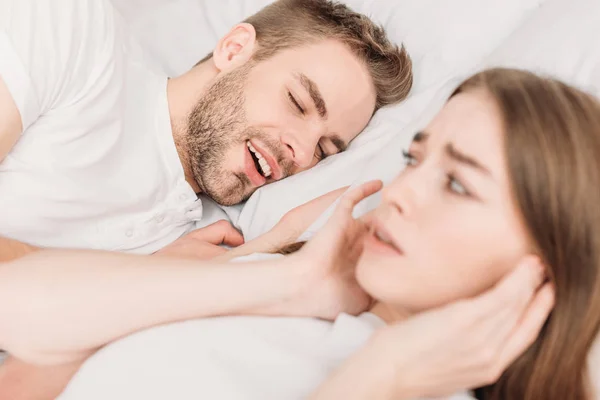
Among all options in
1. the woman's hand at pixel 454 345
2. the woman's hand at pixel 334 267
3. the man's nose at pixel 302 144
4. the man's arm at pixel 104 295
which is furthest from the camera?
the man's nose at pixel 302 144

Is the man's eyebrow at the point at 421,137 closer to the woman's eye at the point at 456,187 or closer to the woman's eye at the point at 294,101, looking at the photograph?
the woman's eye at the point at 456,187

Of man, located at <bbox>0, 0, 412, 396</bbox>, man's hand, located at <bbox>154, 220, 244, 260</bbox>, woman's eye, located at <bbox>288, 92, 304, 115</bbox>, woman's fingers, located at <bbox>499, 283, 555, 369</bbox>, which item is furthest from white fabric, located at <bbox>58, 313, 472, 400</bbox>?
woman's eye, located at <bbox>288, 92, 304, 115</bbox>

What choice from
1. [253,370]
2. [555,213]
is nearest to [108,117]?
[253,370]

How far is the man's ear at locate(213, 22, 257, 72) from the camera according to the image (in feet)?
5.05

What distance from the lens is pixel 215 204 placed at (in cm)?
168

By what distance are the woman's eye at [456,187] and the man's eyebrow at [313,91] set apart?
69 centimetres

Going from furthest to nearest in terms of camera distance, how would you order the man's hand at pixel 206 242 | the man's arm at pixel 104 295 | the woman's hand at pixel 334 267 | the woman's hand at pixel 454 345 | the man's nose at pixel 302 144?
the man's nose at pixel 302 144, the man's hand at pixel 206 242, the woman's hand at pixel 334 267, the man's arm at pixel 104 295, the woman's hand at pixel 454 345

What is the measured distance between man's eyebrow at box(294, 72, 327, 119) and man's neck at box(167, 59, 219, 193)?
246 mm

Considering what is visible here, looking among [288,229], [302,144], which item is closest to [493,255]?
[288,229]

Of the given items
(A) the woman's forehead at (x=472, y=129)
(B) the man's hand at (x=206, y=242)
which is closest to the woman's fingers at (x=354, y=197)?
(A) the woman's forehead at (x=472, y=129)

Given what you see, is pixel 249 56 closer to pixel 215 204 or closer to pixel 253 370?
pixel 215 204

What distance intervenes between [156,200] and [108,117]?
10.4 inches

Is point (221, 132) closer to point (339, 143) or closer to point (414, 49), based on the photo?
point (339, 143)

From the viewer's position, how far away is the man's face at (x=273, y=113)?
1.48 m
